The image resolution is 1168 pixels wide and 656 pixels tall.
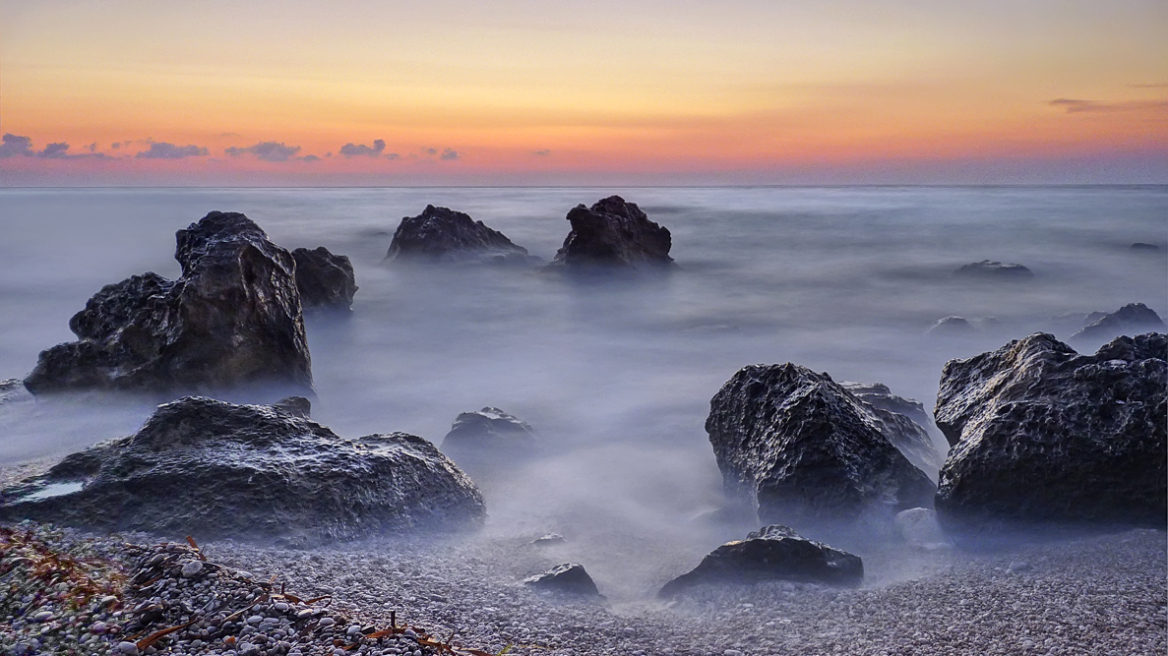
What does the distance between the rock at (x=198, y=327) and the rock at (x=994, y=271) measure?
16169 millimetres

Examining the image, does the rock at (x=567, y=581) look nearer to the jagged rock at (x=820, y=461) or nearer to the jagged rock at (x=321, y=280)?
the jagged rock at (x=820, y=461)

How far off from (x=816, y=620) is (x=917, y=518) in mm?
1617

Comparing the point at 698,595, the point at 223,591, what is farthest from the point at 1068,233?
the point at 223,591

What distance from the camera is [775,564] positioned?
4164 mm

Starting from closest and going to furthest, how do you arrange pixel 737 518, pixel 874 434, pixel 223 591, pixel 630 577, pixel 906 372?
1. pixel 223 591
2. pixel 630 577
3. pixel 874 434
4. pixel 737 518
5. pixel 906 372

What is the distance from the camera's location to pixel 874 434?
17.4 feet

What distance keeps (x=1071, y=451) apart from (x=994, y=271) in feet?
51.9

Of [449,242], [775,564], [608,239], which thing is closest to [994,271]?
[608,239]

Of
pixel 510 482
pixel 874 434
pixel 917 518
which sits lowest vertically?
pixel 510 482

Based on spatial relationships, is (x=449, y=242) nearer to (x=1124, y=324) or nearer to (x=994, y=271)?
(x=994, y=271)

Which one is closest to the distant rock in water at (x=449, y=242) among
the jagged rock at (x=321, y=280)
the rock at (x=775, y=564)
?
the jagged rock at (x=321, y=280)

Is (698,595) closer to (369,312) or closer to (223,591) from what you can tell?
(223,591)

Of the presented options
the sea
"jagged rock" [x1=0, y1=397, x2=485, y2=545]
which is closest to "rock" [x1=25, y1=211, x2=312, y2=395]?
the sea

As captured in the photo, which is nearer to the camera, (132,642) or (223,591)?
(132,642)
